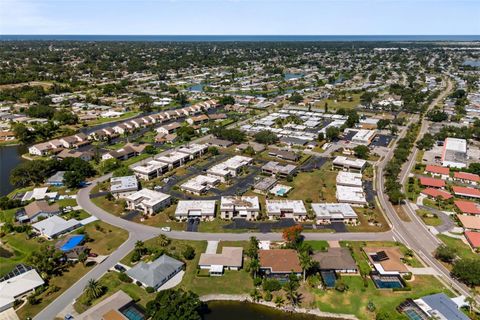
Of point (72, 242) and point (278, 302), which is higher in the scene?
point (72, 242)

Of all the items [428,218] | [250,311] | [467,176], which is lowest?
[250,311]

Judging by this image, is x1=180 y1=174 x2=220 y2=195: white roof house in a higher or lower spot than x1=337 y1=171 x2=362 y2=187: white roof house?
higher

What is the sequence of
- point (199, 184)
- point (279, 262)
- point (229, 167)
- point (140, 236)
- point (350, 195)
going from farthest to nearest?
point (229, 167) < point (199, 184) < point (350, 195) < point (140, 236) < point (279, 262)

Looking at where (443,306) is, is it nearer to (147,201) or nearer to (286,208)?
(286,208)

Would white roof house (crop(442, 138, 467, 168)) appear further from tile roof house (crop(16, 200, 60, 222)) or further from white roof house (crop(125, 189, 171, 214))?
tile roof house (crop(16, 200, 60, 222))

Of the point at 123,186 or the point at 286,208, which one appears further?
Answer: the point at 123,186

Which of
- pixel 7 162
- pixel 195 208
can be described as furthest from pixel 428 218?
pixel 7 162

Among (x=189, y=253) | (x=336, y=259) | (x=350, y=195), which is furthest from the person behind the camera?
(x=350, y=195)

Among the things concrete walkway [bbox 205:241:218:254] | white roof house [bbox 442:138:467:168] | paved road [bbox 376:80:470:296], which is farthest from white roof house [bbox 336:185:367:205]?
white roof house [bbox 442:138:467:168]
